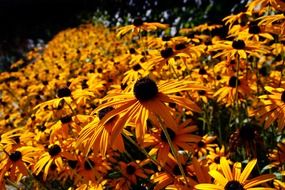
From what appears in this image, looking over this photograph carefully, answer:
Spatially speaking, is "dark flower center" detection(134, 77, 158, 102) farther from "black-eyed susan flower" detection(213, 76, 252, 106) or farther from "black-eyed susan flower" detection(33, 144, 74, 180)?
"black-eyed susan flower" detection(213, 76, 252, 106)

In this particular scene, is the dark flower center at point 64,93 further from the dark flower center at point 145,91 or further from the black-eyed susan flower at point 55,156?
the dark flower center at point 145,91

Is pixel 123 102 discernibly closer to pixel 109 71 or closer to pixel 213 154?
pixel 213 154

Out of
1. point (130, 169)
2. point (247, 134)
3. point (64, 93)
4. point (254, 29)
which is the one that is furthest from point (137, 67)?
point (247, 134)

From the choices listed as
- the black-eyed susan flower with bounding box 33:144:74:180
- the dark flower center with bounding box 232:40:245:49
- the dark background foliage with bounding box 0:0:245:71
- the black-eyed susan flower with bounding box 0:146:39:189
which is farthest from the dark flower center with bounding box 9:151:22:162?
the dark background foliage with bounding box 0:0:245:71

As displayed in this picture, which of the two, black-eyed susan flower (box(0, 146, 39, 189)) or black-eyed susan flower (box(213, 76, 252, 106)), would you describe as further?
black-eyed susan flower (box(213, 76, 252, 106))

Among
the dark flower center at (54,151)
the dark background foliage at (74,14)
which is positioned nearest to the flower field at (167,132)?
the dark flower center at (54,151)

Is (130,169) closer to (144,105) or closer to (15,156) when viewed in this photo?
(15,156)

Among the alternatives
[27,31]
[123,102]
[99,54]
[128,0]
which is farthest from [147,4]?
[27,31]

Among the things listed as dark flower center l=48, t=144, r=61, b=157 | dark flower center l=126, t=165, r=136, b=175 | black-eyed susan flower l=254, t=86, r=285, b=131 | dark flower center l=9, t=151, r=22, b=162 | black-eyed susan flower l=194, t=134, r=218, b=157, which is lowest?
black-eyed susan flower l=194, t=134, r=218, b=157

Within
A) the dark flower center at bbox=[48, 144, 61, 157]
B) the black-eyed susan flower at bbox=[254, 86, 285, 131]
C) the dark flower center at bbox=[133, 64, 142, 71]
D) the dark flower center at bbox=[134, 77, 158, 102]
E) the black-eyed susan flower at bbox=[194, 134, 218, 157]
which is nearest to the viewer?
the dark flower center at bbox=[134, 77, 158, 102]
